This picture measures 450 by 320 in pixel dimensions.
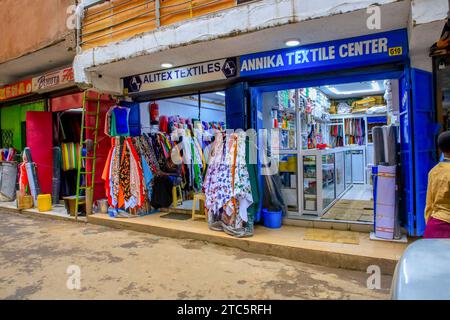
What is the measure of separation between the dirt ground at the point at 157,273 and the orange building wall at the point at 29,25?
15.4 ft

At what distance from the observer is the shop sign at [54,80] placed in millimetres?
7715

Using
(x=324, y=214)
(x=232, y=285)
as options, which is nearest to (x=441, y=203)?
(x=232, y=285)

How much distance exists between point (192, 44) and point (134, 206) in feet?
11.1

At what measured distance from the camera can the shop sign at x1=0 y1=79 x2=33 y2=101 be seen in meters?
8.99

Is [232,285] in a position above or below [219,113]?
below

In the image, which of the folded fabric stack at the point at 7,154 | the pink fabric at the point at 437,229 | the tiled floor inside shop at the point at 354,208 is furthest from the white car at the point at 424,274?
the folded fabric stack at the point at 7,154

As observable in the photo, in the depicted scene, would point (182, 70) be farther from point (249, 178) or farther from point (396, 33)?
point (396, 33)

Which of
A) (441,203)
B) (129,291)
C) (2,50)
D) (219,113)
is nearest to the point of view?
(441,203)

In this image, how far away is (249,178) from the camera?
493 centimetres

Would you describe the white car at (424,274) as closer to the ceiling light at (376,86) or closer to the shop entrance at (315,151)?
the shop entrance at (315,151)

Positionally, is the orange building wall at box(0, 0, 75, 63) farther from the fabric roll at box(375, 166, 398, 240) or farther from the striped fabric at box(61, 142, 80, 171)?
the fabric roll at box(375, 166, 398, 240)

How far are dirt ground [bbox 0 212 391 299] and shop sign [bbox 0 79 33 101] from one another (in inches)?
216

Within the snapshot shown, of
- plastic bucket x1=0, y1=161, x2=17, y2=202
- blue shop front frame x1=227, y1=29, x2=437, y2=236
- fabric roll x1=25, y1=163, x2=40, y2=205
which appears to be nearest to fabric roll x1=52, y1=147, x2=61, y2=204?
fabric roll x1=25, y1=163, x2=40, y2=205

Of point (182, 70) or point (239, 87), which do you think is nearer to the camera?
point (239, 87)
